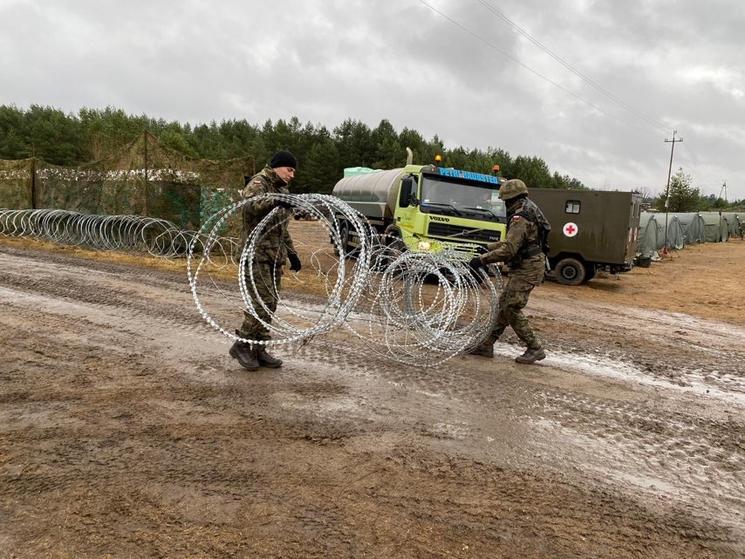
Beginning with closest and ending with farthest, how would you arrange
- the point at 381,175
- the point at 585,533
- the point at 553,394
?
the point at 585,533 → the point at 553,394 → the point at 381,175

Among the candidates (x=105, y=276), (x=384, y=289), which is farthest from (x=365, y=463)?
(x=105, y=276)

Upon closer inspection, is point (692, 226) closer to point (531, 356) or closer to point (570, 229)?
point (570, 229)

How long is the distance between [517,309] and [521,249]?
30.5 inches

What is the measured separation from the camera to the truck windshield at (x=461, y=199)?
12539 mm

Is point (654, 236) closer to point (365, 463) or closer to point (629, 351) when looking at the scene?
point (629, 351)

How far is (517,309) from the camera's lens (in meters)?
6.79

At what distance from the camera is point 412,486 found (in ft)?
11.6

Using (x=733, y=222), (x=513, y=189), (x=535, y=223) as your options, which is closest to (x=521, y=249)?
(x=535, y=223)

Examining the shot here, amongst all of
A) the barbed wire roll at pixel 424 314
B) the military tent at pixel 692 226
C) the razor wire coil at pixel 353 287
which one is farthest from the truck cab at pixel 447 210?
the military tent at pixel 692 226

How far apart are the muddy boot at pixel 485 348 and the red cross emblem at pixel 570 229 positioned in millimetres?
10066

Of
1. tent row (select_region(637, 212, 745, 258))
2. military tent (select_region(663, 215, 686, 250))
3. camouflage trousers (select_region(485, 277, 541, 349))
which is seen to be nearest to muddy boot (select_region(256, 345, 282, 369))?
camouflage trousers (select_region(485, 277, 541, 349))

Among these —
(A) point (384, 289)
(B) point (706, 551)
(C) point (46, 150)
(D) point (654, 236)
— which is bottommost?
(B) point (706, 551)

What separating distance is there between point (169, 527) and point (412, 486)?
151 cm

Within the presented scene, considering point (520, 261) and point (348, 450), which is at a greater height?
point (520, 261)
